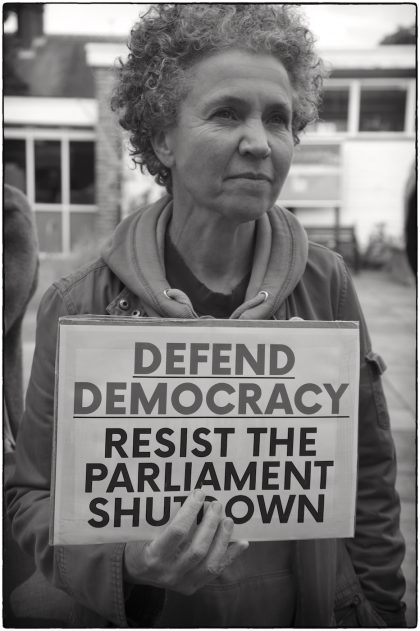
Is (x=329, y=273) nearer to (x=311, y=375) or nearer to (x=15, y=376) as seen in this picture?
(x=311, y=375)

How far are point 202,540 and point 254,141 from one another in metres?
0.72

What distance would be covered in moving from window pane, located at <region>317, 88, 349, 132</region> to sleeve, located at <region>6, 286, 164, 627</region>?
45.2 ft

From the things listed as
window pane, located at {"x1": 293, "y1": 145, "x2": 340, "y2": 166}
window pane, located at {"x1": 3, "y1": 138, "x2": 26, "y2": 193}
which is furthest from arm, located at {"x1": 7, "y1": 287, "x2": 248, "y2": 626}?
window pane, located at {"x1": 293, "y1": 145, "x2": 340, "y2": 166}

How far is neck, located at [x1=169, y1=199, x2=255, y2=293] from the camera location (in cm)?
141

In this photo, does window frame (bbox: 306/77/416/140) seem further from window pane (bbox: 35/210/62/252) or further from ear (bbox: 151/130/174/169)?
ear (bbox: 151/130/174/169)

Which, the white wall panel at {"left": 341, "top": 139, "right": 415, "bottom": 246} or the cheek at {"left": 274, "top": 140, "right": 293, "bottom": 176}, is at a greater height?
the white wall panel at {"left": 341, "top": 139, "right": 415, "bottom": 246}

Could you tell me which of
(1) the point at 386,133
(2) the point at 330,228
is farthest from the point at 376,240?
(1) the point at 386,133

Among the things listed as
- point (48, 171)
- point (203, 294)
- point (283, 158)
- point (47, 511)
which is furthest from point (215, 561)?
point (48, 171)

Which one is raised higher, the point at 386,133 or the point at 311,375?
the point at 386,133

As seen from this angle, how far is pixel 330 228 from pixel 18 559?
11892mm

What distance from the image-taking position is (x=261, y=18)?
1327 millimetres

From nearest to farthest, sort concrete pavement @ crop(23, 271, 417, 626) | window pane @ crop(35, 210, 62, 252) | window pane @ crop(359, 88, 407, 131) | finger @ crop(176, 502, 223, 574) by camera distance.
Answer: finger @ crop(176, 502, 223, 574) < concrete pavement @ crop(23, 271, 417, 626) < window pane @ crop(35, 210, 62, 252) < window pane @ crop(359, 88, 407, 131)

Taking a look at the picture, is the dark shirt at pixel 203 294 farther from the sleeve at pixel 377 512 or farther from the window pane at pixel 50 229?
the window pane at pixel 50 229

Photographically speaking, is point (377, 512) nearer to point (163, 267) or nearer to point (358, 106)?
point (163, 267)
